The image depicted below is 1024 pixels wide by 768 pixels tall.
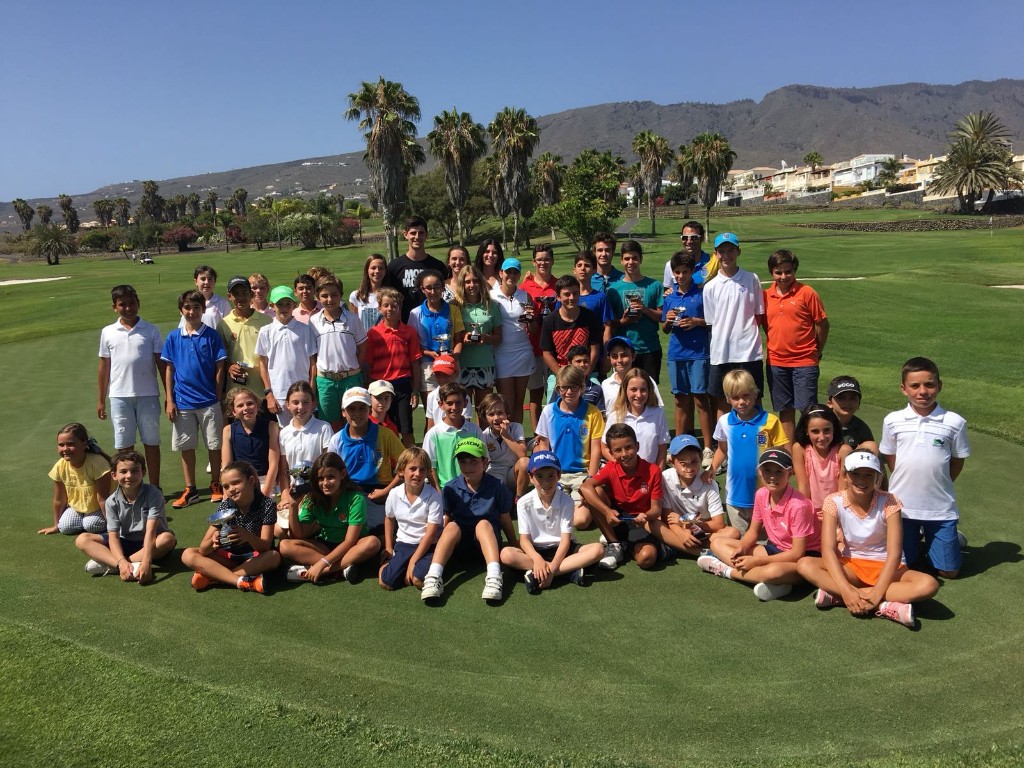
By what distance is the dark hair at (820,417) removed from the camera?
5.70 meters

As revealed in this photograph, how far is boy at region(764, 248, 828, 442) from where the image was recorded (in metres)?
7.32

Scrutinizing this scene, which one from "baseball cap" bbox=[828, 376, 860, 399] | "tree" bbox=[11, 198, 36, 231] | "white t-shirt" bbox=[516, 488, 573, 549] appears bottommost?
"white t-shirt" bbox=[516, 488, 573, 549]

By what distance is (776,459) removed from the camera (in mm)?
5383

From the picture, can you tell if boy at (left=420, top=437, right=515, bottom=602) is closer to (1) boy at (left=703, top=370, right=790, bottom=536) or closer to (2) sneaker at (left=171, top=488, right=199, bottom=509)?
(1) boy at (left=703, top=370, right=790, bottom=536)

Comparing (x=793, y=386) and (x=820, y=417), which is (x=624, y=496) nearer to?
(x=820, y=417)

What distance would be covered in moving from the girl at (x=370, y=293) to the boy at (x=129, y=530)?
2.80 meters

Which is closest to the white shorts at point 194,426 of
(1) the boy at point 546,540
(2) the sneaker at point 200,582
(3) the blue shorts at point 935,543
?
(2) the sneaker at point 200,582

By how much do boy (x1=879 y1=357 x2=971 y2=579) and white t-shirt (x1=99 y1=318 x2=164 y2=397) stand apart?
6799mm

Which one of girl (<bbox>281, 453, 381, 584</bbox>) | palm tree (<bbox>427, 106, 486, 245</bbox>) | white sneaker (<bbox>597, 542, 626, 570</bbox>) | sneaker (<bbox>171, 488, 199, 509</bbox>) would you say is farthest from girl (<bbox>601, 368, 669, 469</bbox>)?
palm tree (<bbox>427, 106, 486, 245</bbox>)

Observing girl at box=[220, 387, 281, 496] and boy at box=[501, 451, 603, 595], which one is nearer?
boy at box=[501, 451, 603, 595]

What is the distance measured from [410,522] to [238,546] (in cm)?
128

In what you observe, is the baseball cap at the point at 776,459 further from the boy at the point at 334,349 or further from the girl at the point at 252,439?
the girl at the point at 252,439

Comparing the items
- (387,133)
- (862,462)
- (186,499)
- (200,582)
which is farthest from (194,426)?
Answer: (387,133)

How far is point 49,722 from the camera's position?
3850 mm
